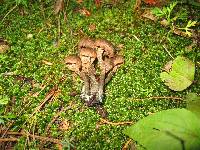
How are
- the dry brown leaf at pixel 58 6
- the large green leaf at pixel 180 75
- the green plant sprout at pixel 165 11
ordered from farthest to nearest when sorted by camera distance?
the dry brown leaf at pixel 58 6
the green plant sprout at pixel 165 11
the large green leaf at pixel 180 75

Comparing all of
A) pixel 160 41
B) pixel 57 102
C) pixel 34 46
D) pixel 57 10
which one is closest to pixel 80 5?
pixel 57 10

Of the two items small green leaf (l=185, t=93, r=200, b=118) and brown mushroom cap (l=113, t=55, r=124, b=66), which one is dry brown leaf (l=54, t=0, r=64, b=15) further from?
small green leaf (l=185, t=93, r=200, b=118)

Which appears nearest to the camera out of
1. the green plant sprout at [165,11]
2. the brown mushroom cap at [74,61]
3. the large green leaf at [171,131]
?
the large green leaf at [171,131]

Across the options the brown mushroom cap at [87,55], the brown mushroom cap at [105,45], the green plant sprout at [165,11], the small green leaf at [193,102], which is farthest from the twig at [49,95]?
the green plant sprout at [165,11]

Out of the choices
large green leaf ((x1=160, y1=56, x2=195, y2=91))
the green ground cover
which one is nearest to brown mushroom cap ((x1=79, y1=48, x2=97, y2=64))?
the green ground cover

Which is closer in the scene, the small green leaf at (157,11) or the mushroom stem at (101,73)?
the mushroom stem at (101,73)

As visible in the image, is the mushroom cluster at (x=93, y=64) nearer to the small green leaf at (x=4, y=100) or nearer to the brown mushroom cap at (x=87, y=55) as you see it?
the brown mushroom cap at (x=87, y=55)

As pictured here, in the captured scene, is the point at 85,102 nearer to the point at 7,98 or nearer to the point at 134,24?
the point at 7,98
